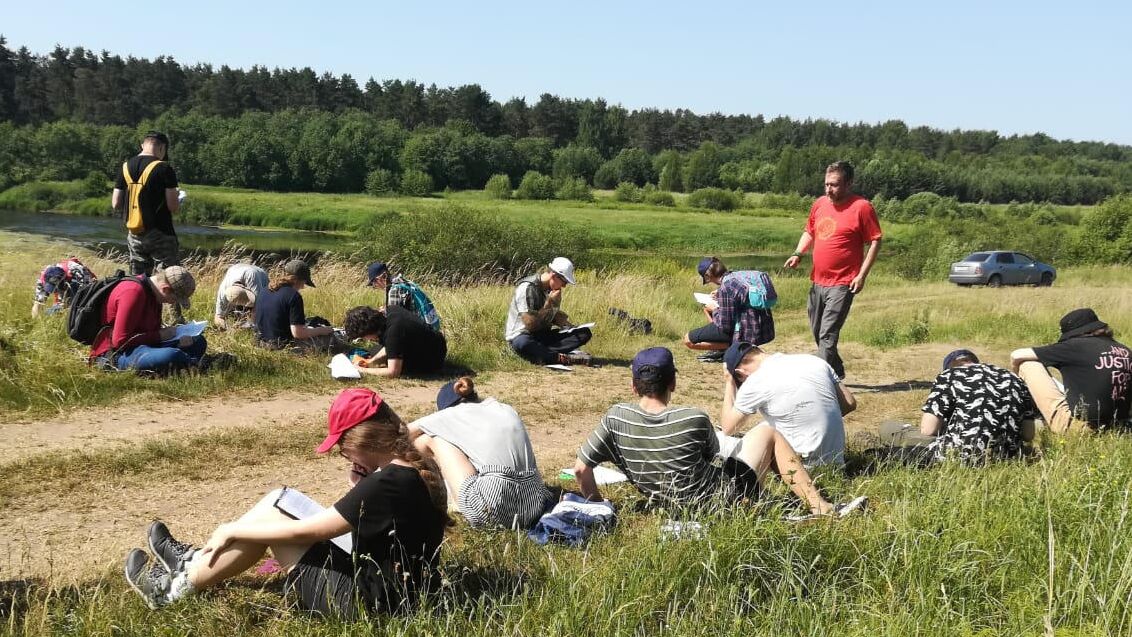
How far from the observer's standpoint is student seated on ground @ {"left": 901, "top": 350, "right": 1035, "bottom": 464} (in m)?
5.51

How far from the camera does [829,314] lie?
862 centimetres

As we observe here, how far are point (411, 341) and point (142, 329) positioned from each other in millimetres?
2263

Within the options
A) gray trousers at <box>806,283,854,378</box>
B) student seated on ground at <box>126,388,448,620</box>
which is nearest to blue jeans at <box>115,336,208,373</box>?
student seated on ground at <box>126,388,448,620</box>

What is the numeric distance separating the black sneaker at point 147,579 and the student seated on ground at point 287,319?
5112 millimetres

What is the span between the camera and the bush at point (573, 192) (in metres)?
91.8

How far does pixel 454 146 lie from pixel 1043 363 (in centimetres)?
9504

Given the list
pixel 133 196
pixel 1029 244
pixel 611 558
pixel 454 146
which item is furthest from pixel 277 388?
pixel 454 146

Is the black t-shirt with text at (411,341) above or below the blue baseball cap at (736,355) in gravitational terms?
below

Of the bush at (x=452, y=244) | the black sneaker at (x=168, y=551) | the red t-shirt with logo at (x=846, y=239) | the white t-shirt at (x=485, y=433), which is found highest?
the red t-shirt with logo at (x=846, y=239)

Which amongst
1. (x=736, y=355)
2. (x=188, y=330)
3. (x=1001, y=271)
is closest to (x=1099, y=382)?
(x=736, y=355)

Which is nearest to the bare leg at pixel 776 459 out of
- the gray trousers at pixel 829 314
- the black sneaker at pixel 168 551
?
the black sneaker at pixel 168 551

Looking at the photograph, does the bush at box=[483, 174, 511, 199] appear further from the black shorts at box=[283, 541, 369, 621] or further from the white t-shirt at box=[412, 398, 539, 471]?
the black shorts at box=[283, 541, 369, 621]

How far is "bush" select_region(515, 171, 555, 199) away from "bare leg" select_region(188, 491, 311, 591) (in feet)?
291

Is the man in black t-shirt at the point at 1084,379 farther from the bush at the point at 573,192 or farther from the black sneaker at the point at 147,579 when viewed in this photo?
the bush at the point at 573,192
